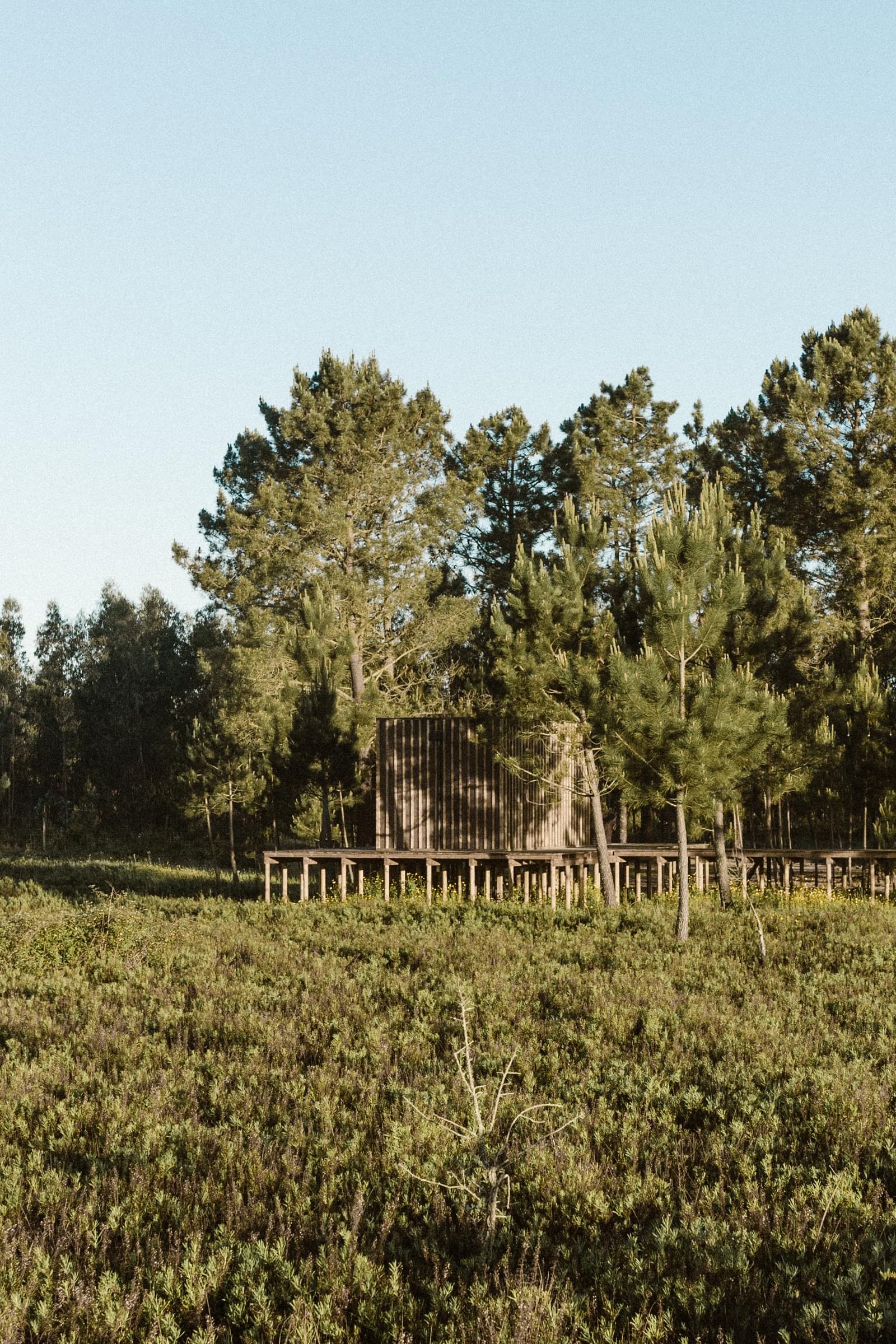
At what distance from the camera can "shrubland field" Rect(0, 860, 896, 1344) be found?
4969 mm

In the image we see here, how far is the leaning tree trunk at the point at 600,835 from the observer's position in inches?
840

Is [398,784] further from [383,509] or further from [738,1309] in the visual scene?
[738,1309]

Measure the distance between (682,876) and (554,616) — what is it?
19.3 ft

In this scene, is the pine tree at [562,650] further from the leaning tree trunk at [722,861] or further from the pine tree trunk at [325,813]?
the pine tree trunk at [325,813]

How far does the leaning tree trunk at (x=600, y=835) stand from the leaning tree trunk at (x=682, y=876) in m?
2.83

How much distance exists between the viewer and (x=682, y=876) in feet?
58.0

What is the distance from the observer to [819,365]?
36.6 m

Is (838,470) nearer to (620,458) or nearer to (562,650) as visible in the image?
(620,458)

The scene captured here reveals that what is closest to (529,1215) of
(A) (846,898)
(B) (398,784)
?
(B) (398,784)

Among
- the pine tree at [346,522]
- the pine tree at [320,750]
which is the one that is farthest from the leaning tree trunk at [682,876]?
the pine tree at [346,522]

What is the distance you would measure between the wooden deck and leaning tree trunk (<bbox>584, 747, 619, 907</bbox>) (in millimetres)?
915

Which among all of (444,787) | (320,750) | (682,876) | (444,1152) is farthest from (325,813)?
(444,1152)

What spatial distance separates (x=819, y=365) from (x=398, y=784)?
900 inches

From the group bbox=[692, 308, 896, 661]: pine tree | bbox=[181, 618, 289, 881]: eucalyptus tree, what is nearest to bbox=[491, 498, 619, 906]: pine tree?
bbox=[181, 618, 289, 881]: eucalyptus tree
